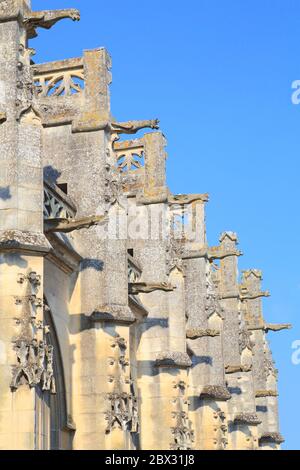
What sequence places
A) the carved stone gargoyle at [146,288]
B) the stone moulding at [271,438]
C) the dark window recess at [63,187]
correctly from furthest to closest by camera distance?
the stone moulding at [271,438]
the carved stone gargoyle at [146,288]
the dark window recess at [63,187]

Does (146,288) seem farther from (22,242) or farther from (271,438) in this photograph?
(271,438)

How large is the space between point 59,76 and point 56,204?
13.2 ft

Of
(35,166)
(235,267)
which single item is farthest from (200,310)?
(35,166)

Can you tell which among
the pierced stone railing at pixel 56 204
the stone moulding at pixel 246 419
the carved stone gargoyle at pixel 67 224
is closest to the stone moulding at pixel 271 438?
the stone moulding at pixel 246 419

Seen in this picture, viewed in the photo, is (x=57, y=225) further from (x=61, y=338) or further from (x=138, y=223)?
(x=138, y=223)

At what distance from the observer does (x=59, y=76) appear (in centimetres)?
2497

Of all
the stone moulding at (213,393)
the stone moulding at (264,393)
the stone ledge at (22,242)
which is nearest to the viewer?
the stone ledge at (22,242)

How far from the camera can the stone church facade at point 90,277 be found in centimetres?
1778

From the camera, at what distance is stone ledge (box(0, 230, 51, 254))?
58.3ft

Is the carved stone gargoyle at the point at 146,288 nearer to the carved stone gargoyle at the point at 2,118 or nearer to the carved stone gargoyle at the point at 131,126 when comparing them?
the carved stone gargoyle at the point at 131,126

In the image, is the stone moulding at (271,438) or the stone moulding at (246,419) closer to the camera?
the stone moulding at (246,419)

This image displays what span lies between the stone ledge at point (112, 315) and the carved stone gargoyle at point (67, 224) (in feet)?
7.96

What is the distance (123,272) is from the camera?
23531 mm

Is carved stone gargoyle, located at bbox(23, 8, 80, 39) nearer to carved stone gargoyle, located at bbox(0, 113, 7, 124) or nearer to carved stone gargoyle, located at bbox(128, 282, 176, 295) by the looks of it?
carved stone gargoyle, located at bbox(0, 113, 7, 124)
